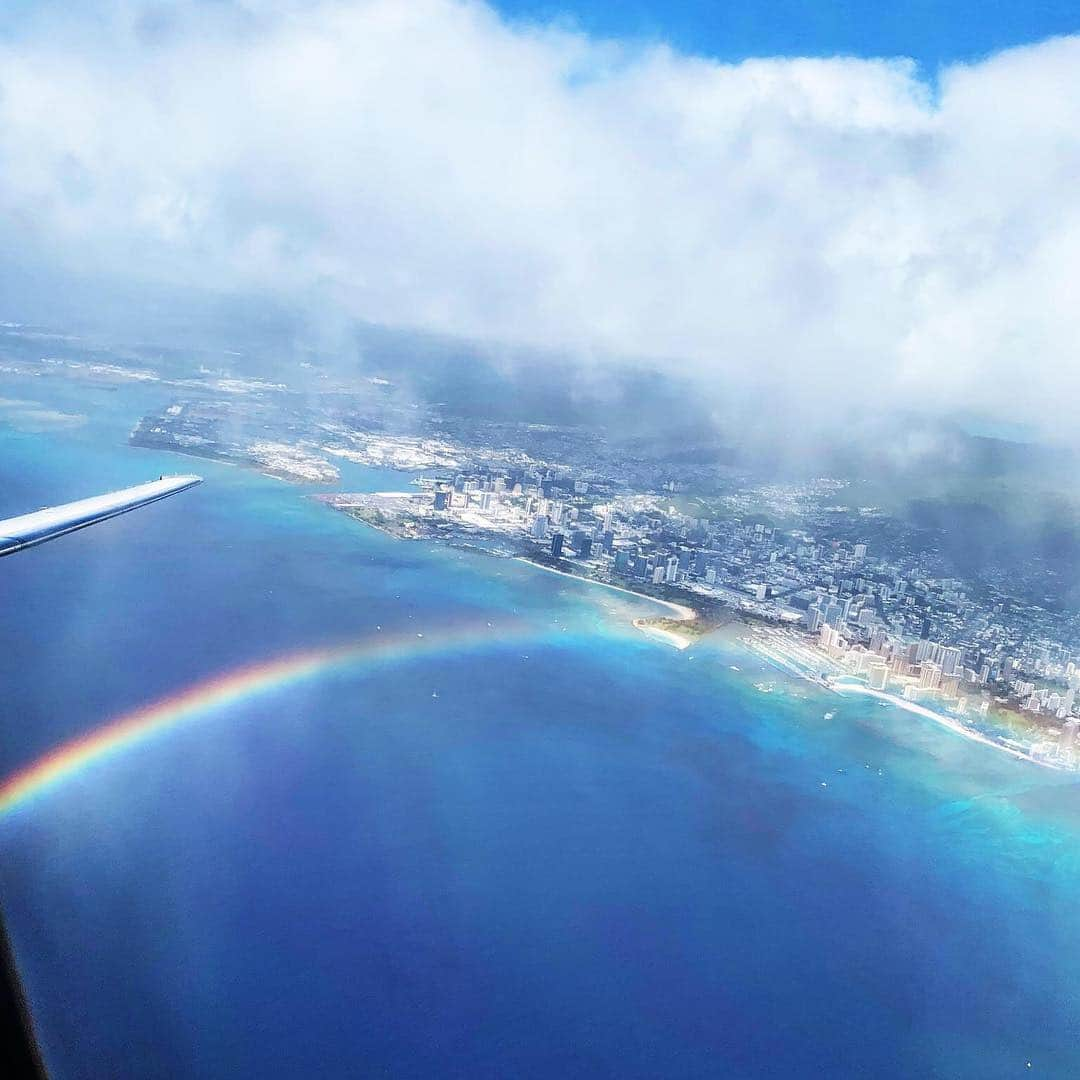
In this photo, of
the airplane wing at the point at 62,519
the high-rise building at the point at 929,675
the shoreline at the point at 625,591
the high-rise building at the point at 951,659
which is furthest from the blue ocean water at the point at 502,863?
the airplane wing at the point at 62,519

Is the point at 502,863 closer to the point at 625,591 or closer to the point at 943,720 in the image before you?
the point at 943,720

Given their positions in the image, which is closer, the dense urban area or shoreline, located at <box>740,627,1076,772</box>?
shoreline, located at <box>740,627,1076,772</box>

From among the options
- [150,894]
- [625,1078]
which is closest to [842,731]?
[625,1078]

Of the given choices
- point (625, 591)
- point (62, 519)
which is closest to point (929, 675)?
point (625, 591)

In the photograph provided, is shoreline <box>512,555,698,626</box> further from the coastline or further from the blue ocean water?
the blue ocean water

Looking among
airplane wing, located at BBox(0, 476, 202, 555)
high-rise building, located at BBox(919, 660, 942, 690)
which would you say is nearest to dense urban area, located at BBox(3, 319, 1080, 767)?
high-rise building, located at BBox(919, 660, 942, 690)

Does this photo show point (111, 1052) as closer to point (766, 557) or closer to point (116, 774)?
point (116, 774)
